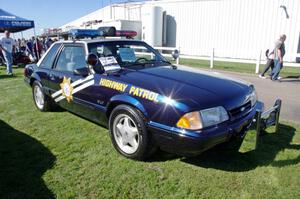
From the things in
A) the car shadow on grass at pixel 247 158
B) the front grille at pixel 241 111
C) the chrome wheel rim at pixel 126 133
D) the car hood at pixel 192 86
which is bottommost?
the car shadow on grass at pixel 247 158

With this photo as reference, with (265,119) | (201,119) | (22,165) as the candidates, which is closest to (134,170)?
(201,119)

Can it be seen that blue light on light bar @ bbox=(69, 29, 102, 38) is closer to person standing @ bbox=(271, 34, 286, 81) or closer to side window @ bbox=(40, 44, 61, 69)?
side window @ bbox=(40, 44, 61, 69)

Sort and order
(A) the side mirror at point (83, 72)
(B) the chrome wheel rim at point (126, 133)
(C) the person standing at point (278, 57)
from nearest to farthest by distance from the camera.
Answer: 1. (B) the chrome wheel rim at point (126, 133)
2. (A) the side mirror at point (83, 72)
3. (C) the person standing at point (278, 57)

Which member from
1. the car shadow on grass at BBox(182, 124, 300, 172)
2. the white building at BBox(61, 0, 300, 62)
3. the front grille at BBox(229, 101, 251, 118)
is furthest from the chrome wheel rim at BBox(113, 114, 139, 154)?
the white building at BBox(61, 0, 300, 62)

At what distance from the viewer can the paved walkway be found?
586 centimetres

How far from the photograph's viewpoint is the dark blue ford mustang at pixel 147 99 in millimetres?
3023

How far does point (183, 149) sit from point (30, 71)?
440 centimetres

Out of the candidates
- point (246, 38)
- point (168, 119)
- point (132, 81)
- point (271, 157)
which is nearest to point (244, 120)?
point (271, 157)

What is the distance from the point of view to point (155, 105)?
318 centimetres

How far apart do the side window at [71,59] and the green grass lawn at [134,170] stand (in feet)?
3.74

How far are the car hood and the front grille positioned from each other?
0.18 feet

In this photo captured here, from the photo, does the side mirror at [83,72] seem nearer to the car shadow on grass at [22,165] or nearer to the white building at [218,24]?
the car shadow on grass at [22,165]

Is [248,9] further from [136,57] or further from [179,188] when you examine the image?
[179,188]

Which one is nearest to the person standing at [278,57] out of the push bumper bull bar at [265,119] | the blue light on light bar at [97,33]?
the push bumper bull bar at [265,119]
